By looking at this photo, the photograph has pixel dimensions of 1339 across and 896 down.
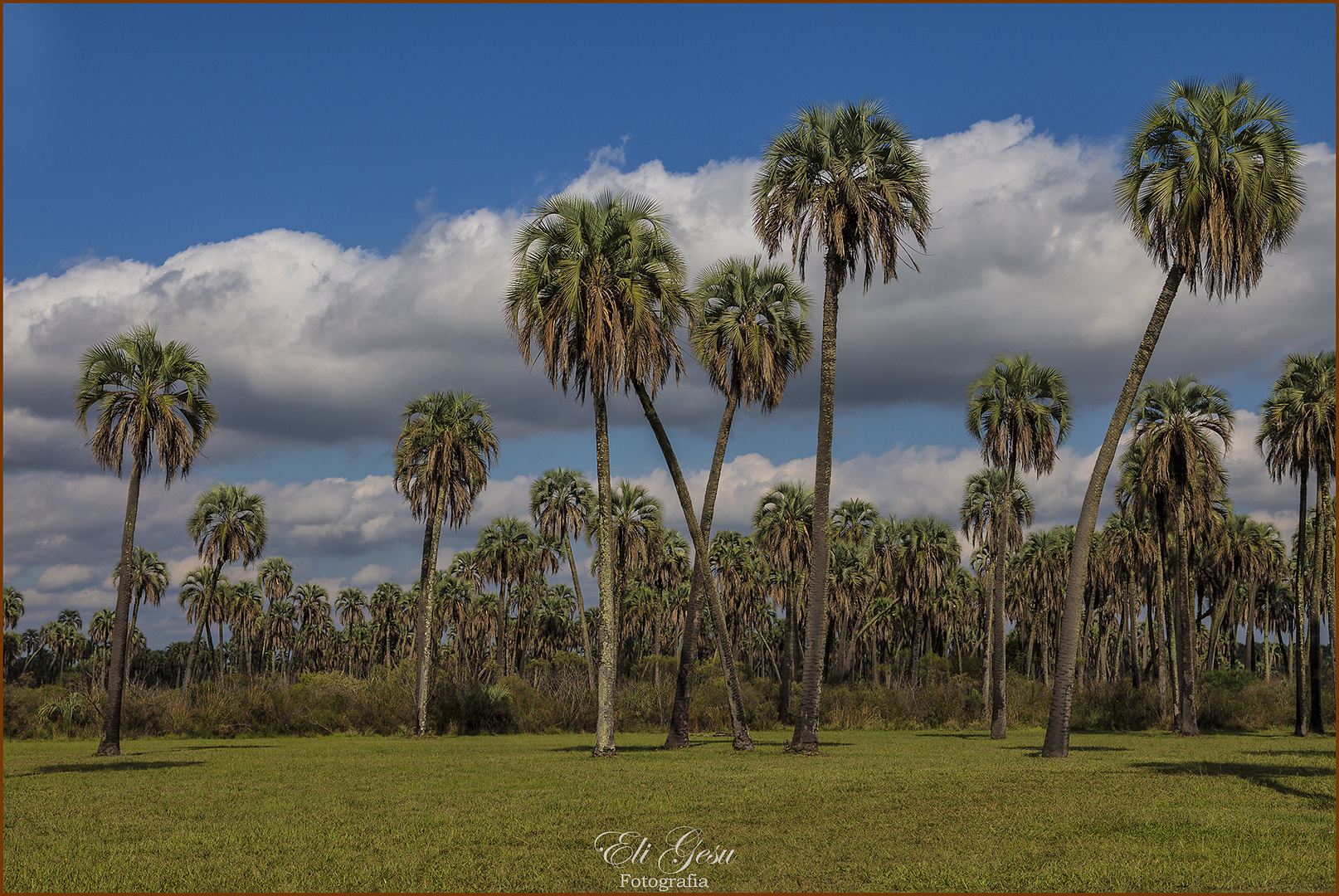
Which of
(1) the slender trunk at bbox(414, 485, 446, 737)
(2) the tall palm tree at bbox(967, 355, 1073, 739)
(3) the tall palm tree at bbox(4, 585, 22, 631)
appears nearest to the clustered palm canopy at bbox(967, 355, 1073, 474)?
(2) the tall palm tree at bbox(967, 355, 1073, 739)

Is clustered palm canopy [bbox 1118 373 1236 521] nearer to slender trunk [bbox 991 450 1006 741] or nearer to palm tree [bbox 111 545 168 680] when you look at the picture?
slender trunk [bbox 991 450 1006 741]

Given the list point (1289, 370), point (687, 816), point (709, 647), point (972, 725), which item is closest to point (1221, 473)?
point (1289, 370)

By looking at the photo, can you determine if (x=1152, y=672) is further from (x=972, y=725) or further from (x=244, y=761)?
(x=244, y=761)

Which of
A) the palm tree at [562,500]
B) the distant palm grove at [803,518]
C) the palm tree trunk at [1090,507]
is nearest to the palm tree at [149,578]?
the distant palm grove at [803,518]

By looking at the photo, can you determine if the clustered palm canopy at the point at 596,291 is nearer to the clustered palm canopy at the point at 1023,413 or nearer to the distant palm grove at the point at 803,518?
the distant palm grove at the point at 803,518

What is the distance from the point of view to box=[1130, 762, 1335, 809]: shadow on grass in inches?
629

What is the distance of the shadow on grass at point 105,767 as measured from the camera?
2344 cm

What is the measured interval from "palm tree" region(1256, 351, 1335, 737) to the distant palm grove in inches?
4.8

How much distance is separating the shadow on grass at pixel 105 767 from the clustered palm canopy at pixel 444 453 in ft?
57.2

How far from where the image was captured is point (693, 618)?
2978 centimetres

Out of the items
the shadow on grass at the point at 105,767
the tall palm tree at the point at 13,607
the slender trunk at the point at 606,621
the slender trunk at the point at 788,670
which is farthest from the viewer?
the tall palm tree at the point at 13,607

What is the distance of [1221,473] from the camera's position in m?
36.5

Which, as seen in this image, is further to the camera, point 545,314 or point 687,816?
point 545,314

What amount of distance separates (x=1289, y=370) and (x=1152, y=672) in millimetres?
49376
